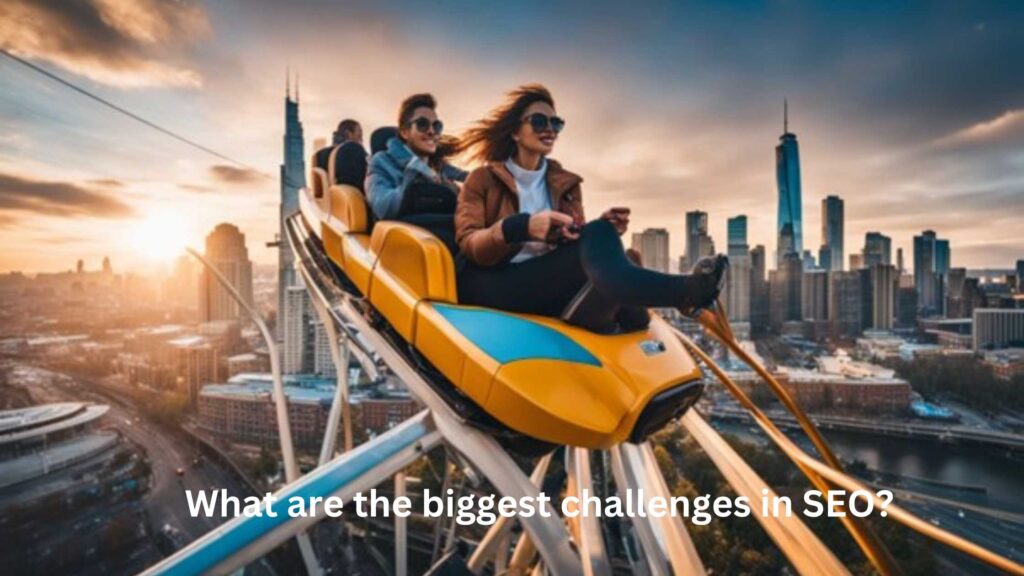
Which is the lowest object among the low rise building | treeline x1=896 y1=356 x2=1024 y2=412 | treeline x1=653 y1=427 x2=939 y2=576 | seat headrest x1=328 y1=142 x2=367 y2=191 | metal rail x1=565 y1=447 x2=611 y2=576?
treeline x1=653 y1=427 x2=939 y2=576

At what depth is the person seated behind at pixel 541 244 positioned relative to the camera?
3.10 ft

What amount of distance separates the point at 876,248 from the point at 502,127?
3304 cm

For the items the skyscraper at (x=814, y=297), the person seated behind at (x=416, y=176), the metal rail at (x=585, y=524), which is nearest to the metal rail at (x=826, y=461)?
the metal rail at (x=585, y=524)

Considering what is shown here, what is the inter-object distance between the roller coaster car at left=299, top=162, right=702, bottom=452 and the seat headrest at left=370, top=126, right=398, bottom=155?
1083 millimetres

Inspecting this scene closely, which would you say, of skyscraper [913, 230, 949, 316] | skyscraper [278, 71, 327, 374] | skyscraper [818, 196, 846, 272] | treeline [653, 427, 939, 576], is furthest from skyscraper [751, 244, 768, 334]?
skyscraper [278, 71, 327, 374]

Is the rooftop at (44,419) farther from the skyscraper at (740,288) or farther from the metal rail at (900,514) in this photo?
the skyscraper at (740,288)

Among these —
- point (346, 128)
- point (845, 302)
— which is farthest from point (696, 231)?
point (346, 128)

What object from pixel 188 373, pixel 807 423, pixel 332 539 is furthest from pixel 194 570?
pixel 188 373

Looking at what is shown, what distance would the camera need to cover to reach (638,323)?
121cm

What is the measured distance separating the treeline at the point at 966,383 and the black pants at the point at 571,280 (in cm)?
1672

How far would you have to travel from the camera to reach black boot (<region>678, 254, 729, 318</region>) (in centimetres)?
92

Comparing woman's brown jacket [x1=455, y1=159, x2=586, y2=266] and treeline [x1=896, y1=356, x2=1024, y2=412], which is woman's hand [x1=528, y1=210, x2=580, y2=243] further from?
treeline [x1=896, y1=356, x2=1024, y2=412]

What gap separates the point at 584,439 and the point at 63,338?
6.55 metres

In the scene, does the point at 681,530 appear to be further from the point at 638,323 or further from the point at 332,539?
the point at 332,539
